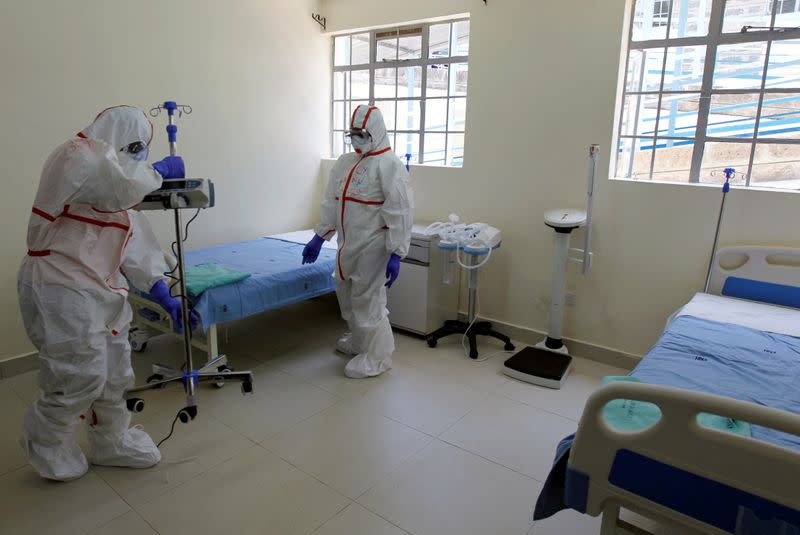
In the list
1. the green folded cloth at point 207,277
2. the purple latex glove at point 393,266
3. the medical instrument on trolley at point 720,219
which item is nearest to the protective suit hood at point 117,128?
the green folded cloth at point 207,277

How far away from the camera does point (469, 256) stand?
3678mm

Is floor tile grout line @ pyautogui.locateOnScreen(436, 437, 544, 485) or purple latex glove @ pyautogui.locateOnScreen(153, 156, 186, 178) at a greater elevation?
purple latex glove @ pyautogui.locateOnScreen(153, 156, 186, 178)

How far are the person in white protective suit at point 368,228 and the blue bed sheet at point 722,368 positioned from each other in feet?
4.86

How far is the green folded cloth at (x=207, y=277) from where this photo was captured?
2723 mm

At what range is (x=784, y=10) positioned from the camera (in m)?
2.71

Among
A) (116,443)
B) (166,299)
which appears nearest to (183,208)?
(166,299)

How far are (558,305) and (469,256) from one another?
0.71 metres

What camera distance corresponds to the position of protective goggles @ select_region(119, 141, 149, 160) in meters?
1.99

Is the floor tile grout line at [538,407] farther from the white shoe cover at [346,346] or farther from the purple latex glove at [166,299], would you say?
the purple latex glove at [166,299]

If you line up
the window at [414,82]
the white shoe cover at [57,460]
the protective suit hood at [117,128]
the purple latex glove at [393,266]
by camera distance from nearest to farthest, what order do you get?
the protective suit hood at [117,128] → the white shoe cover at [57,460] → the purple latex glove at [393,266] → the window at [414,82]

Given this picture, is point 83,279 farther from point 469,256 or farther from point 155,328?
point 469,256

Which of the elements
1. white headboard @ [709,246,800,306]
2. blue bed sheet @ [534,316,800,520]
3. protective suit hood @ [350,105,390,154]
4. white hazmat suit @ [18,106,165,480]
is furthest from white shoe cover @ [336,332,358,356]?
white headboard @ [709,246,800,306]

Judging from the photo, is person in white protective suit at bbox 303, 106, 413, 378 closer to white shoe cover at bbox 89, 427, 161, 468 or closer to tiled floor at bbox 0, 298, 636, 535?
tiled floor at bbox 0, 298, 636, 535

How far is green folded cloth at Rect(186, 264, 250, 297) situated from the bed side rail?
6.72 ft
